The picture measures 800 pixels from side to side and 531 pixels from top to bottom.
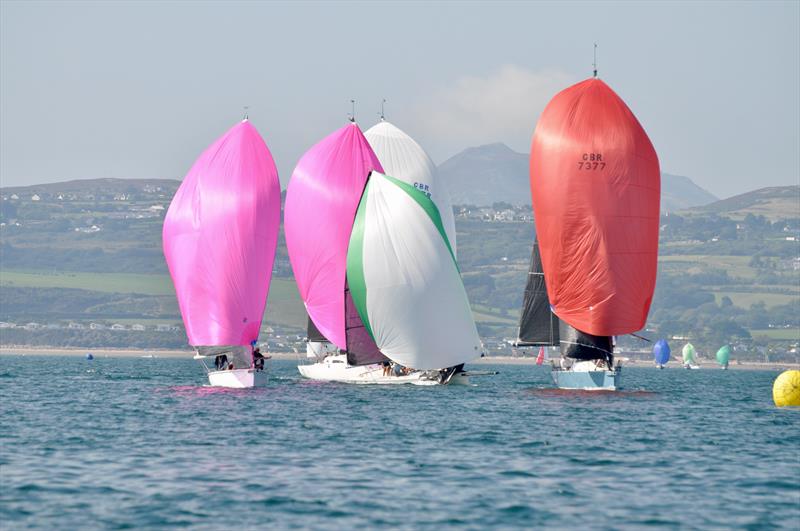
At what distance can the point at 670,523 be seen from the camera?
2595 cm

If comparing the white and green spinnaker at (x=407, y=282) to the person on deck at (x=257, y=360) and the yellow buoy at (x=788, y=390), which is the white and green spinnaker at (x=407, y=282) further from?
the yellow buoy at (x=788, y=390)

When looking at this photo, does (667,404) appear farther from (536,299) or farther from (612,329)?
(536,299)

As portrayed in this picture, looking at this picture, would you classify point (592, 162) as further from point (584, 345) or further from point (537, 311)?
point (537, 311)

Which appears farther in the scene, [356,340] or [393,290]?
[356,340]

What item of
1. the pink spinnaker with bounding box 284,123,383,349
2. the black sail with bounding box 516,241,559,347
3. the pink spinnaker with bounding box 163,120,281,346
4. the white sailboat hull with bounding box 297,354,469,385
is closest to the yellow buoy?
the black sail with bounding box 516,241,559,347

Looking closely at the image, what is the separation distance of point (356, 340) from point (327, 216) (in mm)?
7795

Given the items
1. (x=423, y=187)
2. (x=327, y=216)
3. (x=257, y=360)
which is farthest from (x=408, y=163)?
(x=257, y=360)

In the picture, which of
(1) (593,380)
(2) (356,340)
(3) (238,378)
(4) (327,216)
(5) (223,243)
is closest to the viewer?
(5) (223,243)

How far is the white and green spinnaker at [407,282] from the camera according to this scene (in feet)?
202

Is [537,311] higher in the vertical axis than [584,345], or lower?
higher

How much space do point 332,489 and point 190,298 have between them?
32.4 meters

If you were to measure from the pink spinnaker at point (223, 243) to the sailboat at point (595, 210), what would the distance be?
1308cm

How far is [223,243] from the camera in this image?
60031mm

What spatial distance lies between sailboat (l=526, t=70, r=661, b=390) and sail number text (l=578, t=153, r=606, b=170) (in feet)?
0.15
